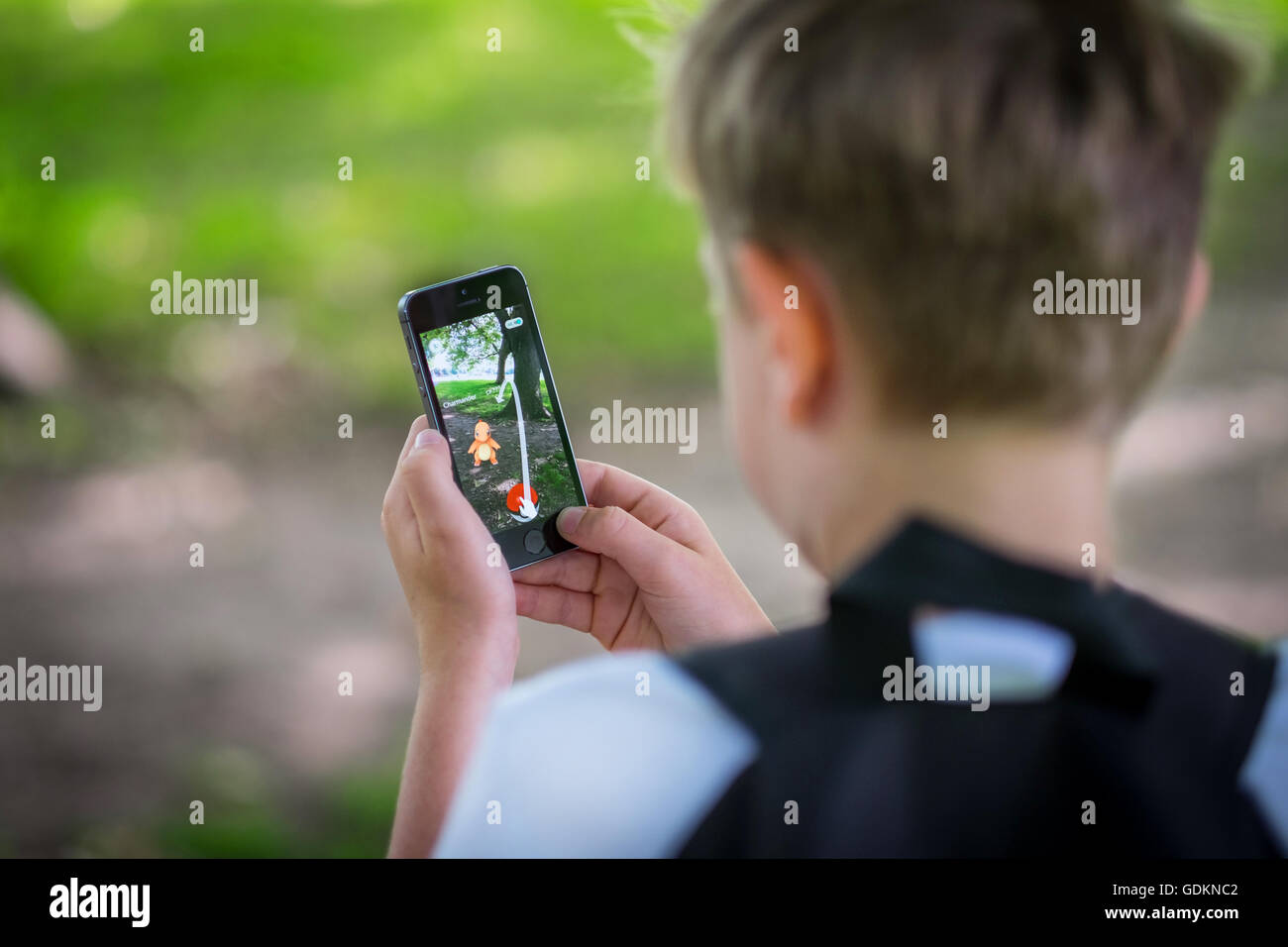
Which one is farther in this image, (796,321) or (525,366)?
(525,366)

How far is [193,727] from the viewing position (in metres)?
1.57

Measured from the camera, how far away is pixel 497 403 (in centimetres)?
86

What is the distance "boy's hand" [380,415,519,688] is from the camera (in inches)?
30.4

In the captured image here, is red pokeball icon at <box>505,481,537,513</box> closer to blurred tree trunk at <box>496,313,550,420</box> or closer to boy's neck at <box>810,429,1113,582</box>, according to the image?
blurred tree trunk at <box>496,313,550,420</box>

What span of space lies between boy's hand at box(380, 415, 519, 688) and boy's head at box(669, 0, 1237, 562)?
28 centimetres

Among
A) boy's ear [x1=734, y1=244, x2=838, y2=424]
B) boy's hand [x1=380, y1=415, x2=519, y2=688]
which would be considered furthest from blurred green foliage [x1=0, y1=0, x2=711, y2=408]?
boy's ear [x1=734, y1=244, x2=838, y2=424]

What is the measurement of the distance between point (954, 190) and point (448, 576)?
44 cm

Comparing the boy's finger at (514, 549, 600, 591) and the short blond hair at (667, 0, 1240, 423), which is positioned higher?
the short blond hair at (667, 0, 1240, 423)

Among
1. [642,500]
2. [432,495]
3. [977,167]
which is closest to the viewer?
[977,167]

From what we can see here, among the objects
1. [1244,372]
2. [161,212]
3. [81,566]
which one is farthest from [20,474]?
[1244,372]

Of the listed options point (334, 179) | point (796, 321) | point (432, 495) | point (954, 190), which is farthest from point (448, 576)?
point (334, 179)

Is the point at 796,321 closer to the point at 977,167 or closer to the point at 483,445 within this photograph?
the point at 977,167

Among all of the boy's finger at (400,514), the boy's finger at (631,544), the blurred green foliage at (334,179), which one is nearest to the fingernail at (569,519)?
the boy's finger at (631,544)
